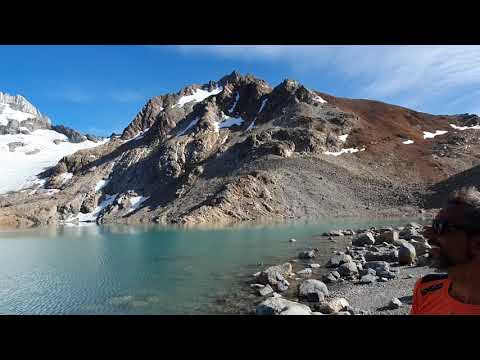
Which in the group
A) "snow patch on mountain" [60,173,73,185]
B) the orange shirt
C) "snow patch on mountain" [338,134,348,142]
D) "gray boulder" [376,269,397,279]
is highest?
"snow patch on mountain" [338,134,348,142]

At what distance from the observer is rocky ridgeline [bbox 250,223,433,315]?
14.6 m

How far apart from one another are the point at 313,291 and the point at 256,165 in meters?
72.3

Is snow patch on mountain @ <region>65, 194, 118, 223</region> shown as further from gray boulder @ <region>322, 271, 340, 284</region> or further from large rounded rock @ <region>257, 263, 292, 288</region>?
gray boulder @ <region>322, 271, 340, 284</region>

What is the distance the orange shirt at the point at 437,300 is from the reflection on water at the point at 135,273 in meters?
14.8

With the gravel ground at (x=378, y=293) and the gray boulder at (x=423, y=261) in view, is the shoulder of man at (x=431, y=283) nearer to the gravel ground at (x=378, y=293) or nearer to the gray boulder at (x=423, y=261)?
Result: the gravel ground at (x=378, y=293)

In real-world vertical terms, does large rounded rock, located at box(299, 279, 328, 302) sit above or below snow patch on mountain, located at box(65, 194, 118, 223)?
below

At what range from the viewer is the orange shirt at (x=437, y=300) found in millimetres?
2291

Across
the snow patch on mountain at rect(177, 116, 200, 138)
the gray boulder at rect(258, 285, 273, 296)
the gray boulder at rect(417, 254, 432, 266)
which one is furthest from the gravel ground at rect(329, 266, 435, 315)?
the snow patch on mountain at rect(177, 116, 200, 138)

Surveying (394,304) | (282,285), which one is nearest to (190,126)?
(282,285)

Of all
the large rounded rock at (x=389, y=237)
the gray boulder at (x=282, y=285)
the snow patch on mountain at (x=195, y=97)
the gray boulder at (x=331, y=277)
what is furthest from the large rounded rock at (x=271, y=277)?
the snow patch on mountain at (x=195, y=97)

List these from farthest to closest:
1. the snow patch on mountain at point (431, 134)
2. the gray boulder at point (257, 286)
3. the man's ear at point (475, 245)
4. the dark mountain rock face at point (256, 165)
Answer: the snow patch on mountain at point (431, 134), the dark mountain rock face at point (256, 165), the gray boulder at point (257, 286), the man's ear at point (475, 245)

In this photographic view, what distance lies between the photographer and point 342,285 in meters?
19.4

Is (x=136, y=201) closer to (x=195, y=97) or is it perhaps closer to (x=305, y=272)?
(x=195, y=97)

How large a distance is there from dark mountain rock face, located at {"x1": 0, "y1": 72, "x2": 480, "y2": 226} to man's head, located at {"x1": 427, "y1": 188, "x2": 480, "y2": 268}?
69675 mm
